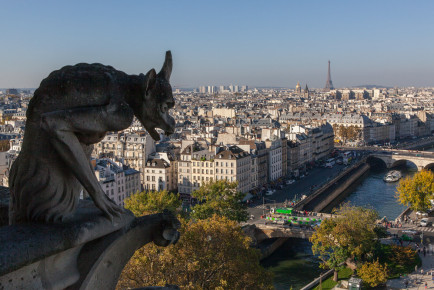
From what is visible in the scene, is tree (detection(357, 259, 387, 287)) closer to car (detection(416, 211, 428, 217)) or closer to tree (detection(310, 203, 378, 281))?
tree (detection(310, 203, 378, 281))

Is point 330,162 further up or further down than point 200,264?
further down

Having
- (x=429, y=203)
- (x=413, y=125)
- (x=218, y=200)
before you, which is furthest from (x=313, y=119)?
(x=218, y=200)

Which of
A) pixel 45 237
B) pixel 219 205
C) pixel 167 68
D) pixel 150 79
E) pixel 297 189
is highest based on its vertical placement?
pixel 167 68

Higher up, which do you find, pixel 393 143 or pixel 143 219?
pixel 143 219

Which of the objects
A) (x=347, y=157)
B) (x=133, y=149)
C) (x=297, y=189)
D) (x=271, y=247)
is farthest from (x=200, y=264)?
(x=347, y=157)

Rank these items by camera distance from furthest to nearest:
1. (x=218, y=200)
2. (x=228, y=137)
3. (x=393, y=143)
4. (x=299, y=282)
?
1. (x=393, y=143)
2. (x=228, y=137)
3. (x=218, y=200)
4. (x=299, y=282)

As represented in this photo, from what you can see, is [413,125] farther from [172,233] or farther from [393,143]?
[172,233]

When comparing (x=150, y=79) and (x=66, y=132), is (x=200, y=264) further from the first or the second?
(x=66, y=132)
